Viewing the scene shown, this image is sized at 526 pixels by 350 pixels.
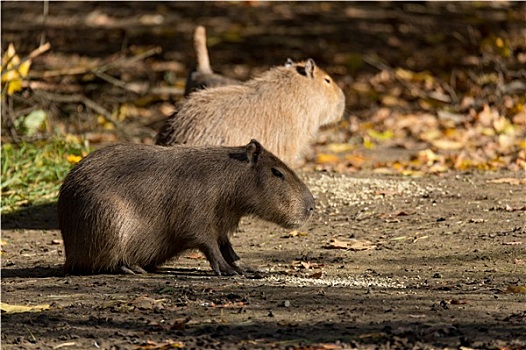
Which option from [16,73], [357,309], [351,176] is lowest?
[357,309]

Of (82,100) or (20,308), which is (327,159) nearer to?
(82,100)

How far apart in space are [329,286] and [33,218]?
339 cm

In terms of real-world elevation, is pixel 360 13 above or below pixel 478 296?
above

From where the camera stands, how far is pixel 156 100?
12.9 meters

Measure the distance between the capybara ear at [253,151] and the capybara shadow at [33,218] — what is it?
2244 millimetres

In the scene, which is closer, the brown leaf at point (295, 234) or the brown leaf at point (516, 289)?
the brown leaf at point (516, 289)

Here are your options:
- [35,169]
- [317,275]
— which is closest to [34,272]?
[317,275]

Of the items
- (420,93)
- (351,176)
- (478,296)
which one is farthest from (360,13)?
(478,296)

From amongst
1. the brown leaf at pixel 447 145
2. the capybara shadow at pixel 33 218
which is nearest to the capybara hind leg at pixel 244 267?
the capybara shadow at pixel 33 218

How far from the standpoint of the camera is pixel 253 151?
6102mm

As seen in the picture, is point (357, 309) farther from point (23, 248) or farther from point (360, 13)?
point (360, 13)

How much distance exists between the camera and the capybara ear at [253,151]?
20.0 ft

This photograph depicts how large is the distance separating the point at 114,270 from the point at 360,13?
11.3 metres

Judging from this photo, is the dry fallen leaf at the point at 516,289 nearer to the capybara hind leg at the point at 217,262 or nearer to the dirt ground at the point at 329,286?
the dirt ground at the point at 329,286
